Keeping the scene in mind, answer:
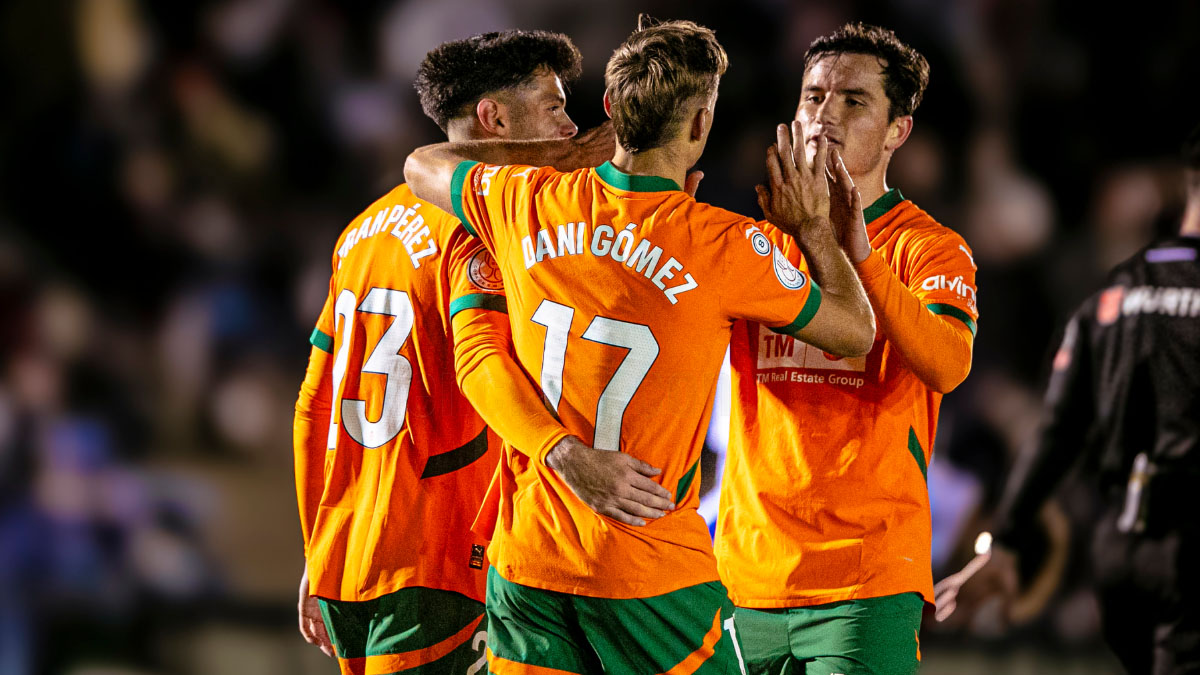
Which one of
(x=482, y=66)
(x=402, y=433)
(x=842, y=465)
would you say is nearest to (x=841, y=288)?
(x=842, y=465)

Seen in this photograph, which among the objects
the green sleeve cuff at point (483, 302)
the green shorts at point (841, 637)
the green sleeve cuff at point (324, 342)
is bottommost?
the green shorts at point (841, 637)

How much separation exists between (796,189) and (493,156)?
787 millimetres

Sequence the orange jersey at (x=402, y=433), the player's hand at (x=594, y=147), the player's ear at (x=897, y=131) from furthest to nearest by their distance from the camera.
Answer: the player's ear at (x=897, y=131), the orange jersey at (x=402, y=433), the player's hand at (x=594, y=147)

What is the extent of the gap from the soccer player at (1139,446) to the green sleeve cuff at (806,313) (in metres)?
1.47

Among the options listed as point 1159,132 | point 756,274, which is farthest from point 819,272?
point 1159,132

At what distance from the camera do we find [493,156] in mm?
2848

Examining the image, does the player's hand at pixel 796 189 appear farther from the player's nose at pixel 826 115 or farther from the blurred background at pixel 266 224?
the blurred background at pixel 266 224

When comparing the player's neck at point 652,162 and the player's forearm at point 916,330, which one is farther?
the player's forearm at point 916,330

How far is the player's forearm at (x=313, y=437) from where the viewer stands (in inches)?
131

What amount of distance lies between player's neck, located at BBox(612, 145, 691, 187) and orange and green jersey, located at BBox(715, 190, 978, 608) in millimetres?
628

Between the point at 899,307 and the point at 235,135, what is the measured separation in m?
5.83

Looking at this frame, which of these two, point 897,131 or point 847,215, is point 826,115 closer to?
point 897,131

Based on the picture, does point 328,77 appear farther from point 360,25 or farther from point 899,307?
point 899,307

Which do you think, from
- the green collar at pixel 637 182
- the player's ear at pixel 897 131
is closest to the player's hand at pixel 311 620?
the green collar at pixel 637 182
